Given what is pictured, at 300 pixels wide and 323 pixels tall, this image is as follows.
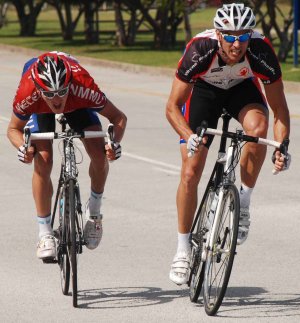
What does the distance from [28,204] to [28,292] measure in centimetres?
361

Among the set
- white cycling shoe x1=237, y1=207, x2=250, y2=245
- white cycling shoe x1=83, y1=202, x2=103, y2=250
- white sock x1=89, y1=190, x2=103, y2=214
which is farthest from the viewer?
white sock x1=89, y1=190, x2=103, y2=214

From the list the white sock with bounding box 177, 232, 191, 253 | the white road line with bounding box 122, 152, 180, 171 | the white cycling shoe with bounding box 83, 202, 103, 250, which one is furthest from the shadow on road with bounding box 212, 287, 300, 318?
the white road line with bounding box 122, 152, 180, 171

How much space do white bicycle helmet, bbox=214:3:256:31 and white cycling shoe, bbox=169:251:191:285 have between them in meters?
1.56

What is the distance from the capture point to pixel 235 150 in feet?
23.6

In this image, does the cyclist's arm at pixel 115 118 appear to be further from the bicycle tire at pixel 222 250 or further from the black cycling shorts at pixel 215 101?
the bicycle tire at pixel 222 250

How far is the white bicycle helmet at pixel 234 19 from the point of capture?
7.15 meters

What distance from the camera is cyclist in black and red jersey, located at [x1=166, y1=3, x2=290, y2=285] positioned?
721 cm

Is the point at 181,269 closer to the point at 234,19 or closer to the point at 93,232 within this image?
the point at 93,232

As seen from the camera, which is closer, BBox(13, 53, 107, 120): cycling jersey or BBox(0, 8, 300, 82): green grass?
BBox(13, 53, 107, 120): cycling jersey

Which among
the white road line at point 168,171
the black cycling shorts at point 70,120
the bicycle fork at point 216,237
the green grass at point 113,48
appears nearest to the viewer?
the bicycle fork at point 216,237

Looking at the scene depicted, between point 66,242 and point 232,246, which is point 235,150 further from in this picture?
point 66,242

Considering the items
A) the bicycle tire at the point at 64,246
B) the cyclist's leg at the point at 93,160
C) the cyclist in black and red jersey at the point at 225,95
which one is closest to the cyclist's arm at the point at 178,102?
the cyclist in black and red jersey at the point at 225,95

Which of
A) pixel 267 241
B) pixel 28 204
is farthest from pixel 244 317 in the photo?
pixel 28 204

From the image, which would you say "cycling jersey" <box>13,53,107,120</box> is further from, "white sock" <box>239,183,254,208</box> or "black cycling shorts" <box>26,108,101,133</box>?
"white sock" <box>239,183,254,208</box>
